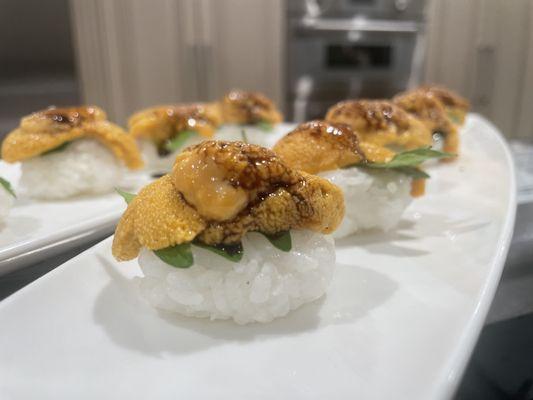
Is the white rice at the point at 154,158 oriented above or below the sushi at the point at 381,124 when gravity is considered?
below

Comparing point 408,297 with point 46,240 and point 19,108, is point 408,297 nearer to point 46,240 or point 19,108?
point 46,240

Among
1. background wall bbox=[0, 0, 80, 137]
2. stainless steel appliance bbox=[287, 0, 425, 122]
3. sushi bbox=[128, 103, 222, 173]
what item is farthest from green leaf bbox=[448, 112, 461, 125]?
background wall bbox=[0, 0, 80, 137]

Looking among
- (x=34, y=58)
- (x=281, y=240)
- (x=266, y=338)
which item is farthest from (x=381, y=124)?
(x=34, y=58)

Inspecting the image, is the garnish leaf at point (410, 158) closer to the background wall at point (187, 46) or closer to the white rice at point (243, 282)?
the white rice at point (243, 282)

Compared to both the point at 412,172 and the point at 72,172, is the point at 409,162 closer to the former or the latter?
the point at 412,172

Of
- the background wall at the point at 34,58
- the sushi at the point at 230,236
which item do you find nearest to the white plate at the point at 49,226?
the sushi at the point at 230,236

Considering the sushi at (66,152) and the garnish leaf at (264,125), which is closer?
the sushi at (66,152)
